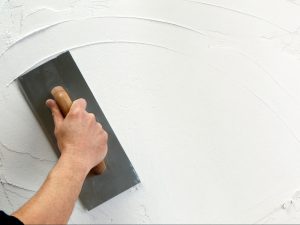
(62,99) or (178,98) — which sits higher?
(62,99)

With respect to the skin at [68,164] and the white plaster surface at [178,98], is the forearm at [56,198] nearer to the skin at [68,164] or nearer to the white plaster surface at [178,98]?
the skin at [68,164]

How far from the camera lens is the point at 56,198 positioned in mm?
550

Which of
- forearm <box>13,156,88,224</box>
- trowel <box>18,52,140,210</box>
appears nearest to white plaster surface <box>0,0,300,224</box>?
trowel <box>18,52,140,210</box>

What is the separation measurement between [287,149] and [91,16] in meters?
0.45

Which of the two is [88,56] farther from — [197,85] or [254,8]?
[254,8]

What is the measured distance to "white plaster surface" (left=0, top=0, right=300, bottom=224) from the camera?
26.1 inches

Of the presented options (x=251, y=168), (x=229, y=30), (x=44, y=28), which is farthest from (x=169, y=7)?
(x=251, y=168)

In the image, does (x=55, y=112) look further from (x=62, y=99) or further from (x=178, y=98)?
(x=178, y=98)

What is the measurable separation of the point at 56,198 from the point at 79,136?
4.9 inches

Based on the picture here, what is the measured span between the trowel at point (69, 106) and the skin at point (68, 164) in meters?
0.02

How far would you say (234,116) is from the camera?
694 mm

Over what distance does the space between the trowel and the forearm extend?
9 cm

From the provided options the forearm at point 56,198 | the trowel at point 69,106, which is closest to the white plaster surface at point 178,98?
the trowel at point 69,106

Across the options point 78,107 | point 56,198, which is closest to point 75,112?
point 78,107
